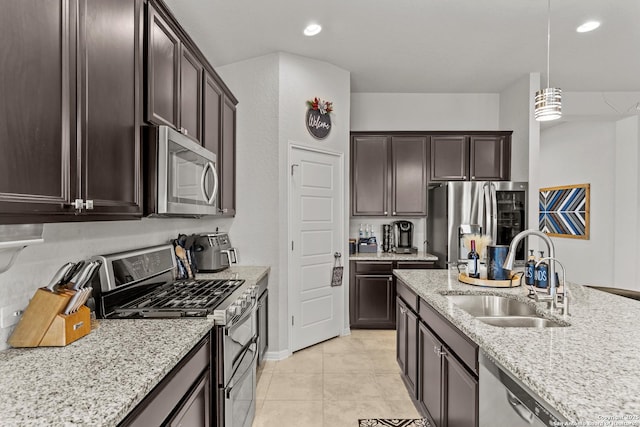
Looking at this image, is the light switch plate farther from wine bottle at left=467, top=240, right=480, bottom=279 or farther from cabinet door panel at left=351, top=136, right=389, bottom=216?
cabinet door panel at left=351, top=136, right=389, bottom=216

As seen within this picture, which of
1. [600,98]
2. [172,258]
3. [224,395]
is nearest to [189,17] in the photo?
[172,258]

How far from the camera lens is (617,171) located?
4922 mm

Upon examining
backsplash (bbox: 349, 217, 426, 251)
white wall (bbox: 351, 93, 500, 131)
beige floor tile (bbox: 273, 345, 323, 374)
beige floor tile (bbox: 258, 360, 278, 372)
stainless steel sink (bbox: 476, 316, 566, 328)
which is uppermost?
white wall (bbox: 351, 93, 500, 131)

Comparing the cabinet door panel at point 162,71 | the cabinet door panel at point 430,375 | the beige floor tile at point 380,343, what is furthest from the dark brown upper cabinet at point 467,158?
the cabinet door panel at point 162,71

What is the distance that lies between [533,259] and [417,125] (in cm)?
301

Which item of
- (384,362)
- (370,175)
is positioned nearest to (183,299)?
(384,362)

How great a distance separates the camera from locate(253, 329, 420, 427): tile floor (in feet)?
7.95

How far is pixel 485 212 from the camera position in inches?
159

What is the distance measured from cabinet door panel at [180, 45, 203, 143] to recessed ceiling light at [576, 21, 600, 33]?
313 centimetres

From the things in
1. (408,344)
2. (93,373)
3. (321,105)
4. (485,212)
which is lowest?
(408,344)

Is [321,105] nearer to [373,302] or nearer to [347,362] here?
[373,302]

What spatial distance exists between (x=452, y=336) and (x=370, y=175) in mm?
2954

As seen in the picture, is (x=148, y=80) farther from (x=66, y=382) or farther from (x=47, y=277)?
(x=66, y=382)

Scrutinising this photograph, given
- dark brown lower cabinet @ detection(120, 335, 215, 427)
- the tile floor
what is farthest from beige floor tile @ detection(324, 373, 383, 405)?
dark brown lower cabinet @ detection(120, 335, 215, 427)
